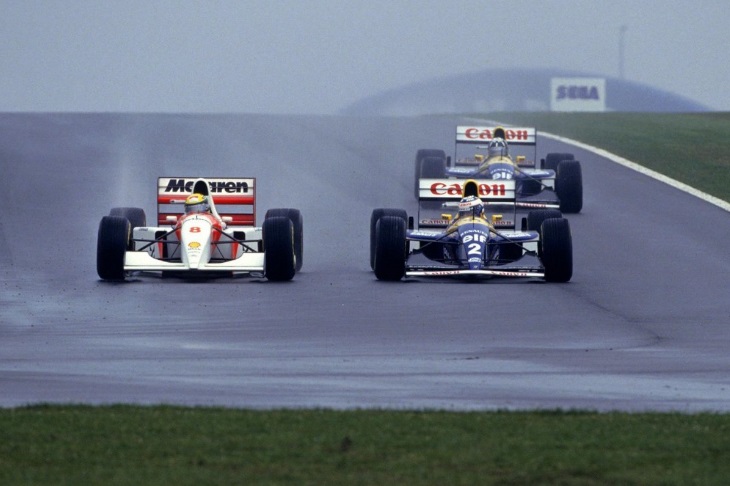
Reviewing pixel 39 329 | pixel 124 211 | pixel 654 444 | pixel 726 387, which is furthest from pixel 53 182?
pixel 654 444

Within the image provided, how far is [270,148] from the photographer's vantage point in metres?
42.2

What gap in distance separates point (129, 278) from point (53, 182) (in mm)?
13952

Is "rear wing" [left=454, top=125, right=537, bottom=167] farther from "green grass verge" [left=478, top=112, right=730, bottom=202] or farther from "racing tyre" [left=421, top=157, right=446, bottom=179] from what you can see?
"green grass verge" [left=478, top=112, right=730, bottom=202]

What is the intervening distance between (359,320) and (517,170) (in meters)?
14.7

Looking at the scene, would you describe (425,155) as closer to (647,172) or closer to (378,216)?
(647,172)

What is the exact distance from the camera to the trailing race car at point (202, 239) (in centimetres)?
2008

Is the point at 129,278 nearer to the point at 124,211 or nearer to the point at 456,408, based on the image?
the point at 124,211

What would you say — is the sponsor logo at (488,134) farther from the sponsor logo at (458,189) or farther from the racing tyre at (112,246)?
the racing tyre at (112,246)

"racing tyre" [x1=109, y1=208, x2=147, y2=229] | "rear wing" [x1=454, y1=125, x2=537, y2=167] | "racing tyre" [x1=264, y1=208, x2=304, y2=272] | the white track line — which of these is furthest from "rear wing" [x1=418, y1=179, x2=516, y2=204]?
"rear wing" [x1=454, y1=125, x2=537, y2=167]

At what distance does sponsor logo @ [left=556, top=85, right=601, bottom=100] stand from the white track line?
47725 mm

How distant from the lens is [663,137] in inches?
1841

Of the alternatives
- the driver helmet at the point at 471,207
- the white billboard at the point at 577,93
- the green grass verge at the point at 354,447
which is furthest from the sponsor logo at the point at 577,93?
the green grass verge at the point at 354,447

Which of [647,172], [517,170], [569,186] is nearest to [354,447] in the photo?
[569,186]

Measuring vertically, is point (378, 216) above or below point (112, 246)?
above
